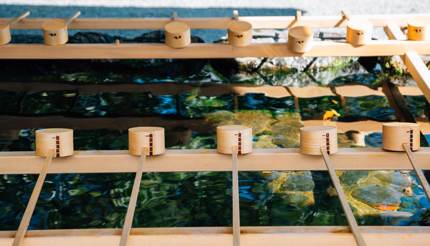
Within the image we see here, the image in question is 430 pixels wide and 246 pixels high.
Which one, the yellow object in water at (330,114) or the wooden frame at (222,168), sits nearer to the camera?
the wooden frame at (222,168)

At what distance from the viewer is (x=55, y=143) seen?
3.67 m

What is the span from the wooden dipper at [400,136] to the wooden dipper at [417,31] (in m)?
2.47

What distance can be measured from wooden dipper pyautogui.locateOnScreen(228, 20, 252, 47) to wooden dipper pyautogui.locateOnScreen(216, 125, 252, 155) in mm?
2254

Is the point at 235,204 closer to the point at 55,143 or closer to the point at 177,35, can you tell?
the point at 55,143

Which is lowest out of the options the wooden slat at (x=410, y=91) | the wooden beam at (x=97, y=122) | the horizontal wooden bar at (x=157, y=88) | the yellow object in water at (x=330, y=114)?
the wooden beam at (x=97, y=122)

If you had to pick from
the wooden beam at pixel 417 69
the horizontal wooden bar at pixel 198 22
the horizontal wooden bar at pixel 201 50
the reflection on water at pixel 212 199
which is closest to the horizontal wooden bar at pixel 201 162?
the reflection on water at pixel 212 199

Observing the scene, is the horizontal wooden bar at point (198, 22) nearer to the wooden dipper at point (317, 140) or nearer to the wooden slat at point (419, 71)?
the wooden slat at point (419, 71)

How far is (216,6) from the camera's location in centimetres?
945

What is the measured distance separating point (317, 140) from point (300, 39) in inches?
86.9

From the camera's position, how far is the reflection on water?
14.9 ft

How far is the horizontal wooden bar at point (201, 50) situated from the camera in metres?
5.95

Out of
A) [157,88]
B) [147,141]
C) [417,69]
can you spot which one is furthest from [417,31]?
[147,141]

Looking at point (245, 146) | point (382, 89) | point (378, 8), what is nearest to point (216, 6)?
point (378, 8)

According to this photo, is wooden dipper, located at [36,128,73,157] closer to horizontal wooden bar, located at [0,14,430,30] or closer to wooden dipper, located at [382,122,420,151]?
wooden dipper, located at [382,122,420,151]
